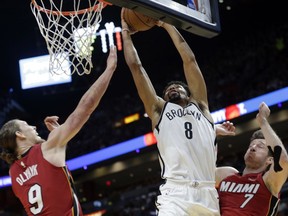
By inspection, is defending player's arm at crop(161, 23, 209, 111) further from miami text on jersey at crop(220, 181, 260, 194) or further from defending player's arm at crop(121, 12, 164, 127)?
miami text on jersey at crop(220, 181, 260, 194)

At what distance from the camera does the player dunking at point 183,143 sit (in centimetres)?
379

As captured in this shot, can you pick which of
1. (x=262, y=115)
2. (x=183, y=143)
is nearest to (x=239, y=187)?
(x=262, y=115)

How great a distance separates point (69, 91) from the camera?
19312 mm

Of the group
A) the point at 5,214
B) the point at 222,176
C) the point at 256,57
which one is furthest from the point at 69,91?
the point at 222,176

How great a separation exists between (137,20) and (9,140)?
125 cm

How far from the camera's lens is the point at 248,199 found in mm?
4223

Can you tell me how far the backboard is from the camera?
362 centimetres

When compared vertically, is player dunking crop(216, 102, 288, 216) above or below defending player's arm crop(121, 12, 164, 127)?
below

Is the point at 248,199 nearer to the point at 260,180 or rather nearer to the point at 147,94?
the point at 260,180

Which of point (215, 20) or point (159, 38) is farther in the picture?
point (159, 38)

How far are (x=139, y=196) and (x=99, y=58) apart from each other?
196 inches

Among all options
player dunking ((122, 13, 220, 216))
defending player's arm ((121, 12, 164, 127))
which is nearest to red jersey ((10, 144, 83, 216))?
player dunking ((122, 13, 220, 216))

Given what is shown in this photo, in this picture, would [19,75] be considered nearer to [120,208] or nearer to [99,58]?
[99,58]

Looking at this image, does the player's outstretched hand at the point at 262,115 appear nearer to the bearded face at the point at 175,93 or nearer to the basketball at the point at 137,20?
the bearded face at the point at 175,93
